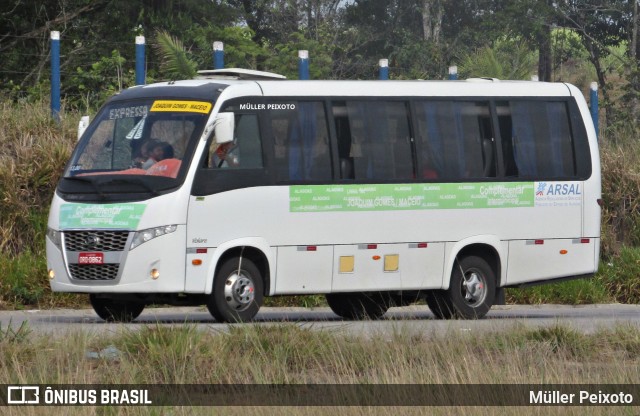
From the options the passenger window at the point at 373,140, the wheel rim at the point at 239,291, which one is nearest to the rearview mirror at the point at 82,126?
the wheel rim at the point at 239,291

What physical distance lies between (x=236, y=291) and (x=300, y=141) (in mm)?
1915

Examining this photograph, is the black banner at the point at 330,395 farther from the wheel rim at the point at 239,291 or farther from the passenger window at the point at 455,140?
the passenger window at the point at 455,140

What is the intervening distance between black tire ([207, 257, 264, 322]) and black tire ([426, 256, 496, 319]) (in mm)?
2693

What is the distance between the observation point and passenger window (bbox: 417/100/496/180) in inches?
720

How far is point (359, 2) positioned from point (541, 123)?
3235cm

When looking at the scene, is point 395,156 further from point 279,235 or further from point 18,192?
point 18,192

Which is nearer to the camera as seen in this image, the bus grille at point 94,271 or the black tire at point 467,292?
the bus grille at point 94,271

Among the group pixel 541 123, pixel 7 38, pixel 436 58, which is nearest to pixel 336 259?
pixel 541 123

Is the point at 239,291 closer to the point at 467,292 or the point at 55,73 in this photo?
the point at 467,292

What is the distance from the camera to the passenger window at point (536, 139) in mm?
18906

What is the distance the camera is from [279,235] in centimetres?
1686

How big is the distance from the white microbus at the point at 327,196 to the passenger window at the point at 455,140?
0.02 metres

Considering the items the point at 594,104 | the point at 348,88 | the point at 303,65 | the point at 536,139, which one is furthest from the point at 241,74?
the point at 594,104

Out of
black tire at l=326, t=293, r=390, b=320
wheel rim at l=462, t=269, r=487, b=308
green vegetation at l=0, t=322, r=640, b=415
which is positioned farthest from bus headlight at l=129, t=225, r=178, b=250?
wheel rim at l=462, t=269, r=487, b=308
